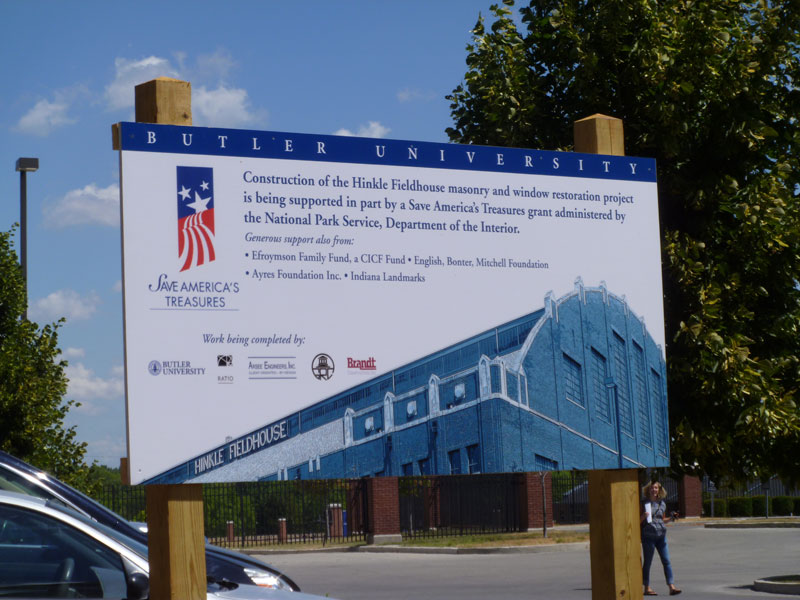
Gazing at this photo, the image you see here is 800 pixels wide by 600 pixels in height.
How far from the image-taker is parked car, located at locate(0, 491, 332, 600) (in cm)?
524

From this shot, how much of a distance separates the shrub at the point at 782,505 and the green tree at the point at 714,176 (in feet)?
117

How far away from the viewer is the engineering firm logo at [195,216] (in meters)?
5.15

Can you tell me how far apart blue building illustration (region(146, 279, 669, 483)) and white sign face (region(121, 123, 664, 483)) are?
7cm

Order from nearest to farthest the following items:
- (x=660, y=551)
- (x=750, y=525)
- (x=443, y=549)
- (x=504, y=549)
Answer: (x=660, y=551), (x=504, y=549), (x=443, y=549), (x=750, y=525)

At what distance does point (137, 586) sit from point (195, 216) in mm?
1831

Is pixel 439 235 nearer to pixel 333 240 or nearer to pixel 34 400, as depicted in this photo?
pixel 333 240

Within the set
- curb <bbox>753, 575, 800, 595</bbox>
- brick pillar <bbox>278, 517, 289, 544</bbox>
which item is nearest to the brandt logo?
curb <bbox>753, 575, 800, 595</bbox>

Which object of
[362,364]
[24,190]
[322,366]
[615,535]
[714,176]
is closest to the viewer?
[322,366]

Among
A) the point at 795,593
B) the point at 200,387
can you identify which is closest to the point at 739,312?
the point at 200,387

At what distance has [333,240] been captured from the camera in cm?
546

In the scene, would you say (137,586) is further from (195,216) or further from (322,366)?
(195,216)

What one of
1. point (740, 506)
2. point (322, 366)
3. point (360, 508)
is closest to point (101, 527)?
point (322, 366)

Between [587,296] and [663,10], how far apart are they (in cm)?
300

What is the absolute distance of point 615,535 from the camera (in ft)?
20.2
